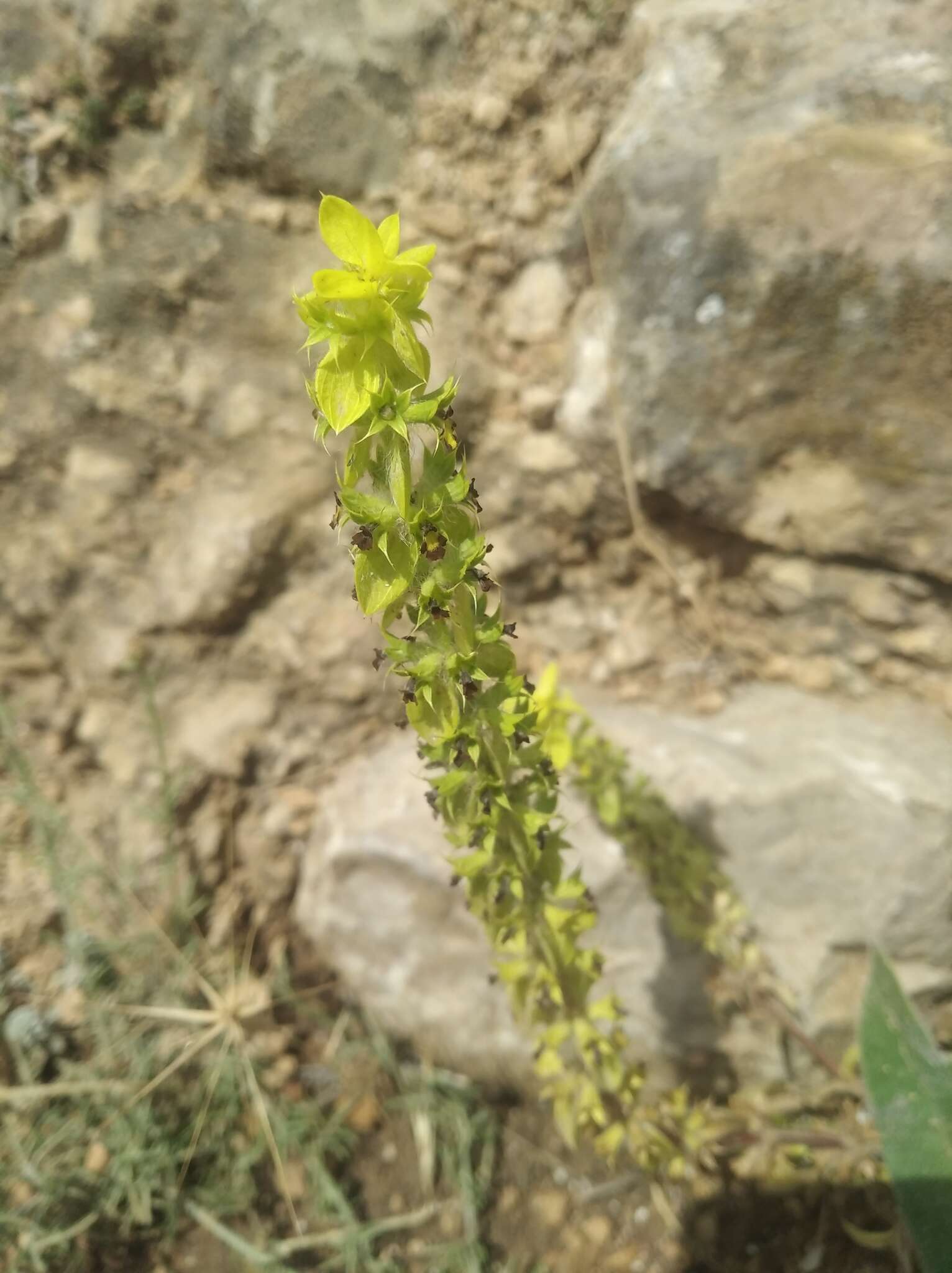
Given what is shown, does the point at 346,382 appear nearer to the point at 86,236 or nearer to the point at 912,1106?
the point at 912,1106

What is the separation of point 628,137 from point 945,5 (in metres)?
0.77

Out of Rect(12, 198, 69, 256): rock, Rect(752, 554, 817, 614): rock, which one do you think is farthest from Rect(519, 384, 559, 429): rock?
Rect(12, 198, 69, 256): rock

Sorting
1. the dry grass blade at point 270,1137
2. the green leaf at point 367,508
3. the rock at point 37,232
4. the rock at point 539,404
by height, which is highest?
the rock at point 37,232

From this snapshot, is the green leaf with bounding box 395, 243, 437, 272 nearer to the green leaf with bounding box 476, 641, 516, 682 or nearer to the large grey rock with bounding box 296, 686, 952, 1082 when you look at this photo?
the green leaf with bounding box 476, 641, 516, 682

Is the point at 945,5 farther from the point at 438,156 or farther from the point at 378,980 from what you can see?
the point at 378,980

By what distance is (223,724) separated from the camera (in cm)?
248

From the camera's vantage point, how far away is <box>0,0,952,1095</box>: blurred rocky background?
2.14m

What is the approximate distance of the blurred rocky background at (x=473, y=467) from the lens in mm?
2145

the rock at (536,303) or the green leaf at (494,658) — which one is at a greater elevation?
the rock at (536,303)

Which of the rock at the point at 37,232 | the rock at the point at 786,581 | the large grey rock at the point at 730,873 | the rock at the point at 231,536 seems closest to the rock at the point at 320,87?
the rock at the point at 37,232

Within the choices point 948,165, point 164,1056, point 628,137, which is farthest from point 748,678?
point 164,1056

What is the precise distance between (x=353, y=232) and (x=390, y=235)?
0.16 feet

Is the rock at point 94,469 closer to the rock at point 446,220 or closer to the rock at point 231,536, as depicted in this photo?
the rock at point 231,536

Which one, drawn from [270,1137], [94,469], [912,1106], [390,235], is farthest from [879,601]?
[94,469]
